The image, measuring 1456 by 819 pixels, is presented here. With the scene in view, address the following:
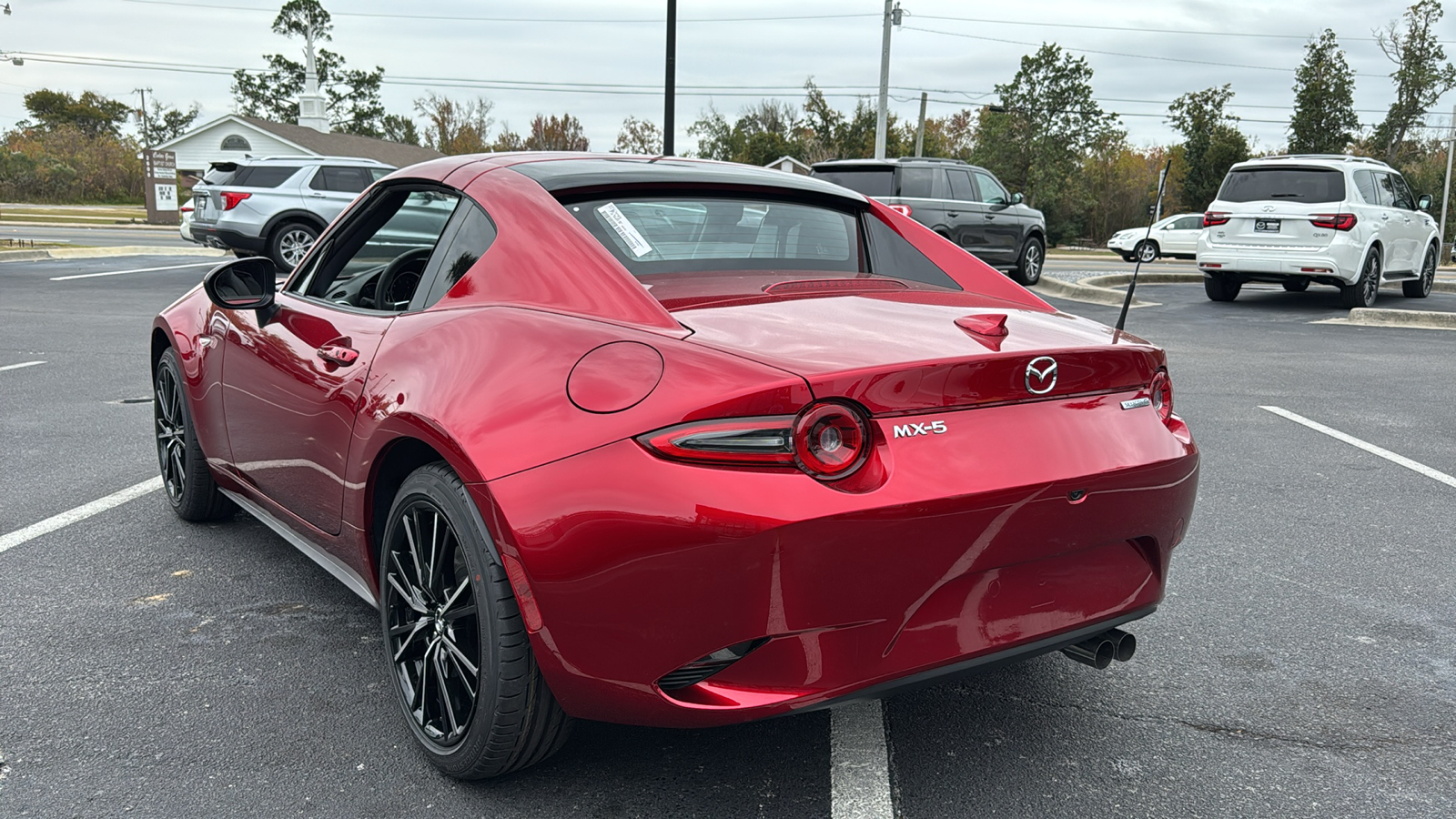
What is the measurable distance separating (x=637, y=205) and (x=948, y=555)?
4.48 feet

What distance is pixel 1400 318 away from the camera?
42.3ft

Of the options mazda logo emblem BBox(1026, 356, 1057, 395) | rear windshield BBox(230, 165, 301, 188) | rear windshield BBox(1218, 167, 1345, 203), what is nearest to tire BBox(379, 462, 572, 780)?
mazda logo emblem BBox(1026, 356, 1057, 395)

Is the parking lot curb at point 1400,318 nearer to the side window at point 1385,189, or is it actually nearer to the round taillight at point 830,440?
the side window at point 1385,189

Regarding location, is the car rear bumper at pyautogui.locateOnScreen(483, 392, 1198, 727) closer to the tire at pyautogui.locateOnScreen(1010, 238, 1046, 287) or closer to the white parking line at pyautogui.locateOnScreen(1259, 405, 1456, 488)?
the white parking line at pyautogui.locateOnScreen(1259, 405, 1456, 488)

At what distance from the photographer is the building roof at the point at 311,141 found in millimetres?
47594

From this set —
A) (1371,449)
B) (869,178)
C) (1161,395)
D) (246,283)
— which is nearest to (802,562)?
(1161,395)

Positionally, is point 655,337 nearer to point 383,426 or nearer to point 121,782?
point 383,426

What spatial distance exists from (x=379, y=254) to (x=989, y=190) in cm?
1496

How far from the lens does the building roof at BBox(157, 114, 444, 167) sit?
47.6 meters

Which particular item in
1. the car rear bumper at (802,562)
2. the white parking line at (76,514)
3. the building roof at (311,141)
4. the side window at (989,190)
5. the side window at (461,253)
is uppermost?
the building roof at (311,141)

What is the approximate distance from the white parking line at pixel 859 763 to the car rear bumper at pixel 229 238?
1642cm

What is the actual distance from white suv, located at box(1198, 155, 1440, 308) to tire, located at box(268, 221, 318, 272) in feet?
43.6

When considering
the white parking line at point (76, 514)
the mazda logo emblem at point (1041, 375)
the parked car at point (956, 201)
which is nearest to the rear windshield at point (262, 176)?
the parked car at point (956, 201)

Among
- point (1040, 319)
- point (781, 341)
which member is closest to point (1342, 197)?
point (1040, 319)
